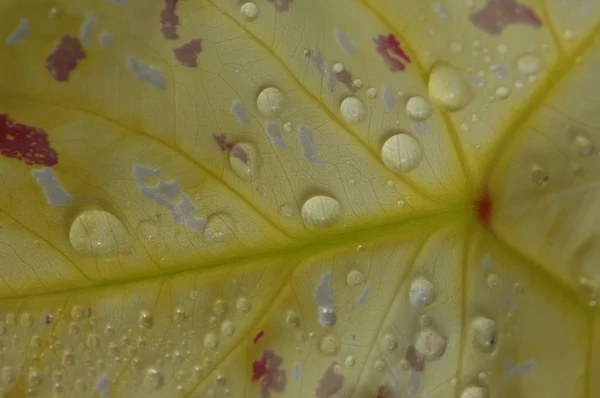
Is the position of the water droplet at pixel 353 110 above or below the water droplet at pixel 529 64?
below

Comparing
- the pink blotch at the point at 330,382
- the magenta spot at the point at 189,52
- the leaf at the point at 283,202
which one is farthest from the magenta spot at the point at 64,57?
the pink blotch at the point at 330,382

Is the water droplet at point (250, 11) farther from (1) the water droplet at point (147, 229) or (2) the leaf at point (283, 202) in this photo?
(1) the water droplet at point (147, 229)

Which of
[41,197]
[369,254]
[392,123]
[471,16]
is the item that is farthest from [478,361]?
[41,197]

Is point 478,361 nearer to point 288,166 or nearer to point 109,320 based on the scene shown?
point 288,166

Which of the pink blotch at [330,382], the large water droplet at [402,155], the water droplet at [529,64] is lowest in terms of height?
the pink blotch at [330,382]

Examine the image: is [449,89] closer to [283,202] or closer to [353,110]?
[353,110]

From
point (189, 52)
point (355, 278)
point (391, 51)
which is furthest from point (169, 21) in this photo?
point (355, 278)

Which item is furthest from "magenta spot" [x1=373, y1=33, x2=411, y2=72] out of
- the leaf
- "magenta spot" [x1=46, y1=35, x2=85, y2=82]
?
"magenta spot" [x1=46, y1=35, x2=85, y2=82]
